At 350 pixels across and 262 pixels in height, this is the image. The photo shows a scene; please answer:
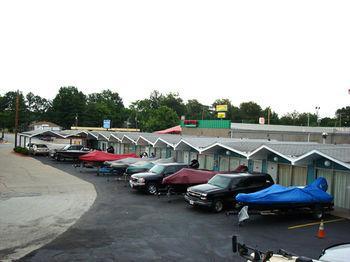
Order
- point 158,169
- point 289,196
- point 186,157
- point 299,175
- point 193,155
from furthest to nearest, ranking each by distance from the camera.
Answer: point 186,157, point 193,155, point 158,169, point 299,175, point 289,196

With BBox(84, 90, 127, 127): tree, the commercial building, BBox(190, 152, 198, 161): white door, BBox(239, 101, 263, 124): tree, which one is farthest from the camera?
BBox(239, 101, 263, 124): tree

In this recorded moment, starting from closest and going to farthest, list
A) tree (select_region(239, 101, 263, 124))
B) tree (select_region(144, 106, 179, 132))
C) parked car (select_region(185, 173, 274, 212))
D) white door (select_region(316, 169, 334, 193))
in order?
1. parked car (select_region(185, 173, 274, 212))
2. white door (select_region(316, 169, 334, 193))
3. tree (select_region(144, 106, 179, 132))
4. tree (select_region(239, 101, 263, 124))

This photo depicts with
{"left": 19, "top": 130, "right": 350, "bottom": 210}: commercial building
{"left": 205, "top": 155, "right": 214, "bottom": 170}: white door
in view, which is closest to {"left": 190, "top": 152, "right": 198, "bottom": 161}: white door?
{"left": 19, "top": 130, "right": 350, "bottom": 210}: commercial building

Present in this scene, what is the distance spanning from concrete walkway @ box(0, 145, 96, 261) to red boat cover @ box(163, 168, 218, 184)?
4.08 meters

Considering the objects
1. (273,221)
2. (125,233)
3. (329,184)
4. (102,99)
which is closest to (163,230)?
(125,233)

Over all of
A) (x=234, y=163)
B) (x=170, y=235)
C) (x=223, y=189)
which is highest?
(x=234, y=163)

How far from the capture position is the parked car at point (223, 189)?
17094 mm

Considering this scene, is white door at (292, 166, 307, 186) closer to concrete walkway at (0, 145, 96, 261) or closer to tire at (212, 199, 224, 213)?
tire at (212, 199, 224, 213)

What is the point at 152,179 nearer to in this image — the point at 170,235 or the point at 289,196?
the point at 289,196

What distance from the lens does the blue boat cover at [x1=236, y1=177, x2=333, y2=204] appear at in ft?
48.4

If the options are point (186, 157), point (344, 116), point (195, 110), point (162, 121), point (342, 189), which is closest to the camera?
point (342, 189)

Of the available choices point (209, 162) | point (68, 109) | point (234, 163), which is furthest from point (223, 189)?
point (68, 109)

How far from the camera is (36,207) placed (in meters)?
17.3

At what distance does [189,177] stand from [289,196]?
6.25m
